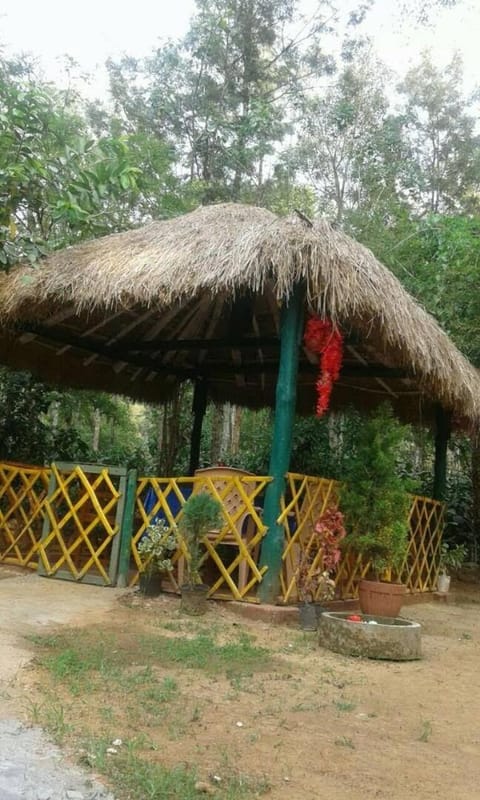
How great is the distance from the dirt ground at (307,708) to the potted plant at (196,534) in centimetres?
13

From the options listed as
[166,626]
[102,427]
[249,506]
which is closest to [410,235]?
[249,506]

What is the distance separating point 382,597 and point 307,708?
2002 mm

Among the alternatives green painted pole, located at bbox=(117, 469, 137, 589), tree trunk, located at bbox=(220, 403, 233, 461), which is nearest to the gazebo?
green painted pole, located at bbox=(117, 469, 137, 589)

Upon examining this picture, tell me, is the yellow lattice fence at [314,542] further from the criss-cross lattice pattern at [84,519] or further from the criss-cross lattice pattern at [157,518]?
the criss-cross lattice pattern at [84,519]

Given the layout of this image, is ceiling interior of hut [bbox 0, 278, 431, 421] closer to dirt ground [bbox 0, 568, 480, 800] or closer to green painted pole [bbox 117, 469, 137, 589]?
green painted pole [bbox 117, 469, 137, 589]

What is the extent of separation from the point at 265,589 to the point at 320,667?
3.82 feet

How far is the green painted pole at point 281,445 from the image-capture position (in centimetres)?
515

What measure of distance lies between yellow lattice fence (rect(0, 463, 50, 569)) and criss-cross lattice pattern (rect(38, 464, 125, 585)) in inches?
6.1

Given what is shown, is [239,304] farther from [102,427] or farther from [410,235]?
[102,427]

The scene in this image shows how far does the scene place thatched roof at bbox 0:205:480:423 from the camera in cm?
506

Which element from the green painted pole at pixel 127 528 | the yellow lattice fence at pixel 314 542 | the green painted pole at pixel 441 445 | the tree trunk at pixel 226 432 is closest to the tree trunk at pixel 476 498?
the green painted pole at pixel 441 445

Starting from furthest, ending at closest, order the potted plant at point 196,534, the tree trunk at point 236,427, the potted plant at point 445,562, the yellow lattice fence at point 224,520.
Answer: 1. the tree trunk at point 236,427
2. the potted plant at point 445,562
3. the yellow lattice fence at point 224,520
4. the potted plant at point 196,534

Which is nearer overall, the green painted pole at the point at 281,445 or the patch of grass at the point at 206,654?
the patch of grass at the point at 206,654

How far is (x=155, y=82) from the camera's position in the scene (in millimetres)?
14391
